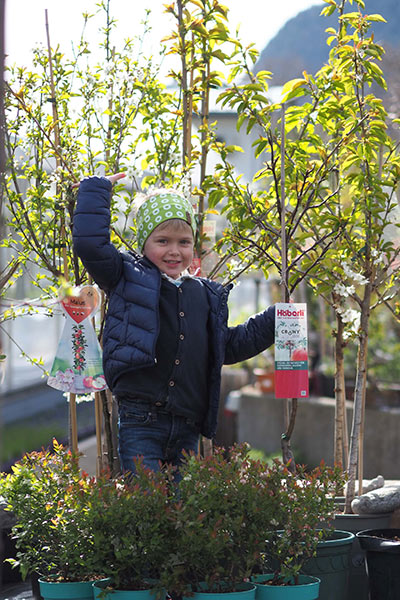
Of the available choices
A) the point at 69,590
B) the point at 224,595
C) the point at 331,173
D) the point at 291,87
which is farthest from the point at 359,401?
the point at 69,590

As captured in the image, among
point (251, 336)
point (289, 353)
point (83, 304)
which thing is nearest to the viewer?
point (289, 353)

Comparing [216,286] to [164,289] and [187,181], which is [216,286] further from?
[187,181]

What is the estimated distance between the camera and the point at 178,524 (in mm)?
2209

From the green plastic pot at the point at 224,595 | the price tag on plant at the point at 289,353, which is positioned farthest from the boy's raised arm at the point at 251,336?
the green plastic pot at the point at 224,595

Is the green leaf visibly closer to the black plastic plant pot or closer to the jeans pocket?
the jeans pocket

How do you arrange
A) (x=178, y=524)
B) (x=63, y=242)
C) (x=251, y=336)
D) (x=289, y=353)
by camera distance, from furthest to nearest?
(x=63, y=242), (x=251, y=336), (x=289, y=353), (x=178, y=524)

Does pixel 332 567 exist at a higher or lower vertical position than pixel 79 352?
lower

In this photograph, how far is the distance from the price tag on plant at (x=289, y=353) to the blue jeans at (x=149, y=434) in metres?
0.34

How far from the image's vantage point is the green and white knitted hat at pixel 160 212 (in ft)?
9.58

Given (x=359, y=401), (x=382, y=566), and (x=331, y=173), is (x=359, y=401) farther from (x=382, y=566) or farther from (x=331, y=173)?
(x=331, y=173)

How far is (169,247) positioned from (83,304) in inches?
17.7

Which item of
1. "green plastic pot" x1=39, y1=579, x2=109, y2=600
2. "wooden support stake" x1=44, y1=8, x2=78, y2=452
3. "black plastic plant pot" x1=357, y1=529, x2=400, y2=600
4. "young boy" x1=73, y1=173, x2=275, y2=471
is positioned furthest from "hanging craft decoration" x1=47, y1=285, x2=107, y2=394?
"black plastic plant pot" x1=357, y1=529, x2=400, y2=600

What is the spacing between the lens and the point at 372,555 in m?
2.83

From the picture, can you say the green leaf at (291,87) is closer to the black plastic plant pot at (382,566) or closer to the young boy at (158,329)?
the young boy at (158,329)
